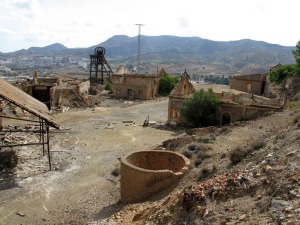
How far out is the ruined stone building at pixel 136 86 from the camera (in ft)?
162

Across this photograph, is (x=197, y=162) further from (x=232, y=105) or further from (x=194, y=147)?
(x=232, y=105)

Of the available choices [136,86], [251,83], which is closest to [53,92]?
[136,86]

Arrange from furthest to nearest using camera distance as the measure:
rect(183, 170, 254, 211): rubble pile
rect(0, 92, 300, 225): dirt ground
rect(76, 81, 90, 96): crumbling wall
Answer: rect(76, 81, 90, 96): crumbling wall
rect(183, 170, 254, 211): rubble pile
rect(0, 92, 300, 225): dirt ground

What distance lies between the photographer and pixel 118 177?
1889cm

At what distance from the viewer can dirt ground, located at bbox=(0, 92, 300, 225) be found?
905cm

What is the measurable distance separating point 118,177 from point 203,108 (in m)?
13.4

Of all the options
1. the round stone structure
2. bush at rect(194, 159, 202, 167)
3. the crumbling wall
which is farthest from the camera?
the crumbling wall

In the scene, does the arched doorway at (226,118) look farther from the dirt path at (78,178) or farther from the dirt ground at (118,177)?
the dirt path at (78,178)

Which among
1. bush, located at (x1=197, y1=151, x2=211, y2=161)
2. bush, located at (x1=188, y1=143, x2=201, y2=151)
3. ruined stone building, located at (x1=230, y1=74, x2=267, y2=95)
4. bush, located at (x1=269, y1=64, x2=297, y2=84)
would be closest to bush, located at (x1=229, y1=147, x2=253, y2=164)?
bush, located at (x1=197, y1=151, x2=211, y2=161)

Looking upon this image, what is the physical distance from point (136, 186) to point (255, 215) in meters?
7.06

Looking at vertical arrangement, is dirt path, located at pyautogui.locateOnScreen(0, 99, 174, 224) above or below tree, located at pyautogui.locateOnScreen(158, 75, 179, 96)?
below

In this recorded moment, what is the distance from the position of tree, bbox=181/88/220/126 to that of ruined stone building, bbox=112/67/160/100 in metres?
19.1

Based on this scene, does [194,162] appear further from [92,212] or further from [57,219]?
[57,219]

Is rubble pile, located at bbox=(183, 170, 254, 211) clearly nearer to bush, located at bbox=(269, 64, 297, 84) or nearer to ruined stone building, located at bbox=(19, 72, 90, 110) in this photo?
ruined stone building, located at bbox=(19, 72, 90, 110)
